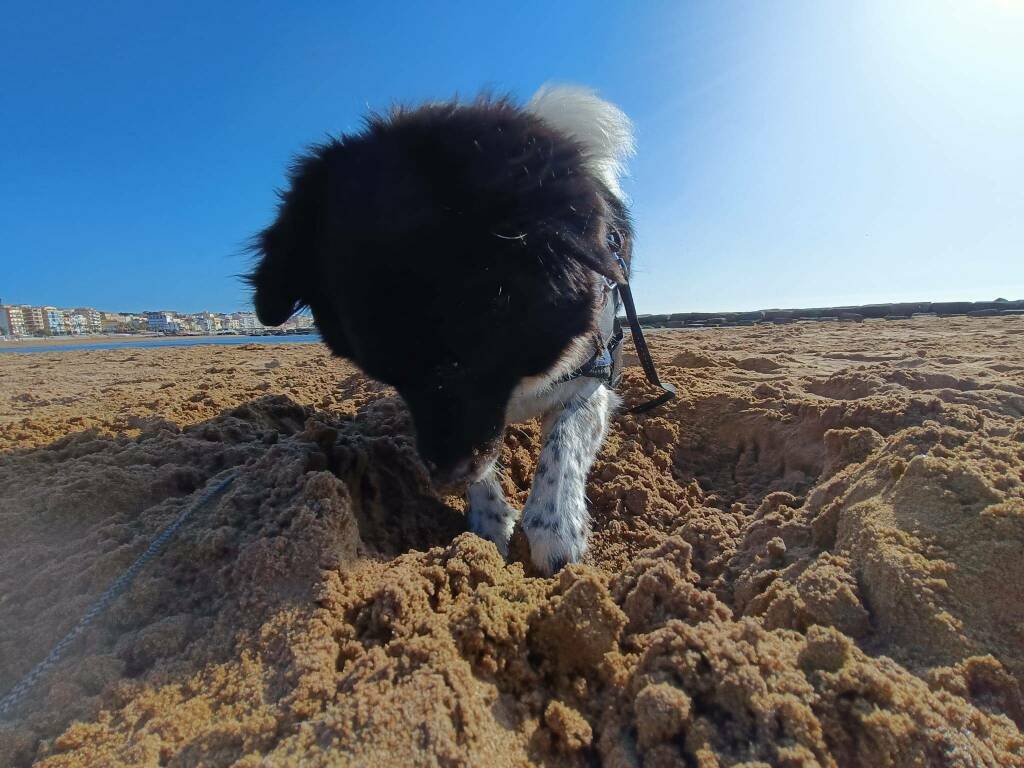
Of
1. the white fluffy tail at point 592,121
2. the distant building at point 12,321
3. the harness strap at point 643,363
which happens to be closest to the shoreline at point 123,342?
the harness strap at point 643,363

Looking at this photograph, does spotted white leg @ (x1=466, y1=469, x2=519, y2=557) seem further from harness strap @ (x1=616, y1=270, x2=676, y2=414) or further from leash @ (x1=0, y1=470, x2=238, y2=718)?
harness strap @ (x1=616, y1=270, x2=676, y2=414)

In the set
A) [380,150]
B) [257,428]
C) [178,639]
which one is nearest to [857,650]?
[178,639]

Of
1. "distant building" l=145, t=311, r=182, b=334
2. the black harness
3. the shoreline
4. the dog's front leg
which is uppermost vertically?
"distant building" l=145, t=311, r=182, b=334

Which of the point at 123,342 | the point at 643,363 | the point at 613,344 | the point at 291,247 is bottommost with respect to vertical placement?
the point at 643,363

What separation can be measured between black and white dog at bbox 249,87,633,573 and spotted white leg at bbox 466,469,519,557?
0.12 m

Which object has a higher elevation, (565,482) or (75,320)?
(75,320)

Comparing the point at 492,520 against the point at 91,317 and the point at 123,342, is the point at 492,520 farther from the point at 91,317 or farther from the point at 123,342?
the point at 91,317

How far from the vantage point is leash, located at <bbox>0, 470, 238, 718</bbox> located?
102 centimetres

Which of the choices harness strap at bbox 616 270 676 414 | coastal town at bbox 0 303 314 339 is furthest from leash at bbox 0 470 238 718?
coastal town at bbox 0 303 314 339

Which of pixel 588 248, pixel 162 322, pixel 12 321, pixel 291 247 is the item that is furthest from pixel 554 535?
pixel 162 322

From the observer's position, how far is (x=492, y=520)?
218 cm

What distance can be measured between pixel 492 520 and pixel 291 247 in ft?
4.74

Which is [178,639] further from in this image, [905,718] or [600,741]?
[905,718]

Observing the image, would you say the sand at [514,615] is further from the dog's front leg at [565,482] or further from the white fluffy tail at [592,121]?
the white fluffy tail at [592,121]
